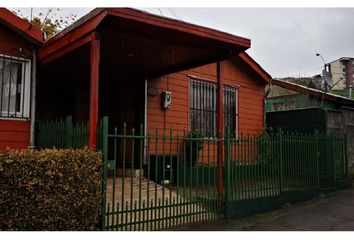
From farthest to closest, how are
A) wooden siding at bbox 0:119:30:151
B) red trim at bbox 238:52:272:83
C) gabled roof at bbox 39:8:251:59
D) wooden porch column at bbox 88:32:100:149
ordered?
red trim at bbox 238:52:272:83
wooden siding at bbox 0:119:30:151
gabled roof at bbox 39:8:251:59
wooden porch column at bbox 88:32:100:149

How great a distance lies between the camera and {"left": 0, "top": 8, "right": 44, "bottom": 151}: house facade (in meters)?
7.11

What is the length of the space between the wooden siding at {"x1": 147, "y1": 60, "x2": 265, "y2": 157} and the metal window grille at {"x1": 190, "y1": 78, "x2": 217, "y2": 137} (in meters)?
0.22

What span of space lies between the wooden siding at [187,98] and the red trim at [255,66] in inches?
8.6

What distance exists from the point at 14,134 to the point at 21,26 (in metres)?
2.11

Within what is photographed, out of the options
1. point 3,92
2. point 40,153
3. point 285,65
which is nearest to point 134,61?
point 3,92

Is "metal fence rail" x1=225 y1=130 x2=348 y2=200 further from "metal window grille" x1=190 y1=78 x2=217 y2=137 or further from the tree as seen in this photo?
the tree

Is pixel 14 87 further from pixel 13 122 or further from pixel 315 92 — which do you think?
pixel 315 92

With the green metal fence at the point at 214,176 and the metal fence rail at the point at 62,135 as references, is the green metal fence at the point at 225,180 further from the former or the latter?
the metal fence rail at the point at 62,135

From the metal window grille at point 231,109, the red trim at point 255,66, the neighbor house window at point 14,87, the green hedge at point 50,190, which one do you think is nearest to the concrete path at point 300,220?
the green hedge at point 50,190

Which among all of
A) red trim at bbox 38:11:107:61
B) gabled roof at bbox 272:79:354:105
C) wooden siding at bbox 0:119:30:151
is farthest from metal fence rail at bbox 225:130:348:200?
wooden siding at bbox 0:119:30:151

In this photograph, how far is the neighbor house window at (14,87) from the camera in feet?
23.6

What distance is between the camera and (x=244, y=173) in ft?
24.0

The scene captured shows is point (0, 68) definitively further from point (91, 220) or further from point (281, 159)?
point (281, 159)

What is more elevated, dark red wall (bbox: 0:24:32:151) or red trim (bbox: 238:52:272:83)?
red trim (bbox: 238:52:272:83)
